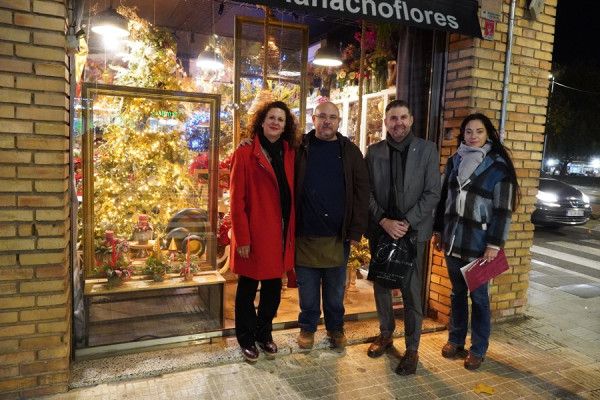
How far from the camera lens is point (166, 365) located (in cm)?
364

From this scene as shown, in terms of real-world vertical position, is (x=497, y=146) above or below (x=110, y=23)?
below

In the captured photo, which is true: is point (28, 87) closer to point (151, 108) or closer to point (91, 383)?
point (151, 108)

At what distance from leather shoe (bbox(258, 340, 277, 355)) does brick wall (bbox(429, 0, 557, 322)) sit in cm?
189

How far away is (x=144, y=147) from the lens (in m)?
4.67

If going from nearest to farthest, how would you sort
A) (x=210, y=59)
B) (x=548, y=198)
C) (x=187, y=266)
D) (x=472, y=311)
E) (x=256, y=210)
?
(x=256, y=210)
(x=472, y=311)
(x=187, y=266)
(x=210, y=59)
(x=548, y=198)

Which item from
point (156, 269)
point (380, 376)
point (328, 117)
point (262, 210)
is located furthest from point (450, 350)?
point (156, 269)

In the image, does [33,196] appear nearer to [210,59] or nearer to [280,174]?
[280,174]

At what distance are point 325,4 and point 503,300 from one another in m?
3.55

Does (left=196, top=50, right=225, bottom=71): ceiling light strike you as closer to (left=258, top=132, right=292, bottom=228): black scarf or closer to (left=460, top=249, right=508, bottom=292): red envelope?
(left=258, top=132, right=292, bottom=228): black scarf

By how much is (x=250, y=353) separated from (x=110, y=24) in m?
3.39

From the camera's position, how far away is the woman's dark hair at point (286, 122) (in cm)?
374

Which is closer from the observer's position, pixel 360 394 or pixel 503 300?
pixel 360 394

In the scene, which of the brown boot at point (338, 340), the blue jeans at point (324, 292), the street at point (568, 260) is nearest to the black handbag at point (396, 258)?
the blue jeans at point (324, 292)

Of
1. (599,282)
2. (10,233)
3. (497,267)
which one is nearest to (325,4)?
(497,267)
